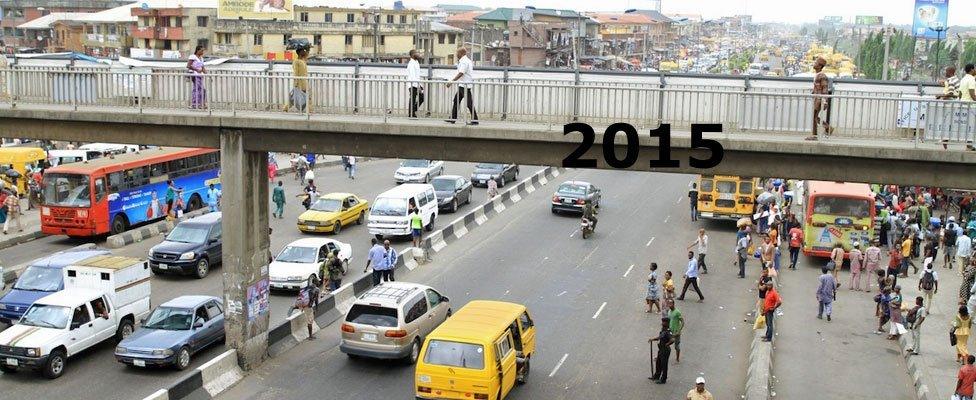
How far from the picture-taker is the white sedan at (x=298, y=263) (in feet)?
90.2

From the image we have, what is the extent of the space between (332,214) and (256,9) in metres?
54.9

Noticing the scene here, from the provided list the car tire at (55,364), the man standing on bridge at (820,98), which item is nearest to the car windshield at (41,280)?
the car tire at (55,364)

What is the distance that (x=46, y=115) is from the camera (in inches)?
874

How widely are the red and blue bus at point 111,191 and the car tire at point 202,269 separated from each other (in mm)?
6178

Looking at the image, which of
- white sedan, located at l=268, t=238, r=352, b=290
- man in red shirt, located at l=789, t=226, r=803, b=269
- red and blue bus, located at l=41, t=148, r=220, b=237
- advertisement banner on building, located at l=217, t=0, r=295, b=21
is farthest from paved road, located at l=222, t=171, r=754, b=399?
advertisement banner on building, located at l=217, t=0, r=295, b=21

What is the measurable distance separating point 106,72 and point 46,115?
5.47 ft

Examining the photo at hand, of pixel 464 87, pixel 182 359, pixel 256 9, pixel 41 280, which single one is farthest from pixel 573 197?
pixel 256 9

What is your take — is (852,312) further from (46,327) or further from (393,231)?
(46,327)

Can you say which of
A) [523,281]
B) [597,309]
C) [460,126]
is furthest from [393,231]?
[460,126]

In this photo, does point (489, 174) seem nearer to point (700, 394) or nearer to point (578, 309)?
point (578, 309)

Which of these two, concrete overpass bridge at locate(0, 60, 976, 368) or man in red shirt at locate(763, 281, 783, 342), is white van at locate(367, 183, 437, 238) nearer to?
concrete overpass bridge at locate(0, 60, 976, 368)

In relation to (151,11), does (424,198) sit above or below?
below

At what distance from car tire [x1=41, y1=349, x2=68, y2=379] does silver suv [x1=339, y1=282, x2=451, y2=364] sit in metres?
5.57

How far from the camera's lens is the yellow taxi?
35.4 meters
